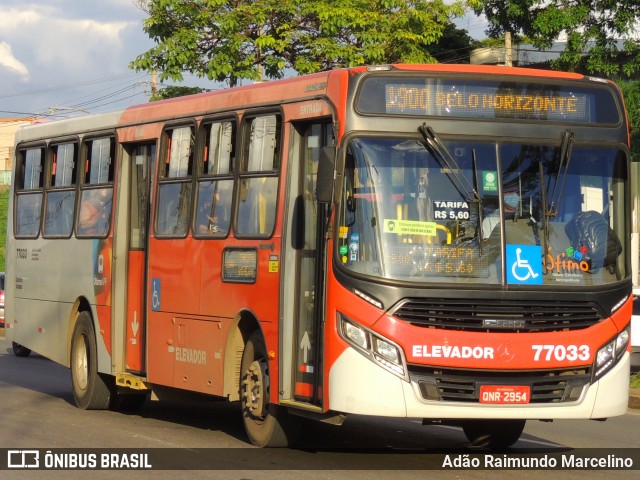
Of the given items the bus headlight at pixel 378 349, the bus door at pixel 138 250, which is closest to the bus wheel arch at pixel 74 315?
the bus door at pixel 138 250

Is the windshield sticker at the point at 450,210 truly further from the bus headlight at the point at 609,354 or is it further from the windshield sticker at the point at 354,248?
the bus headlight at the point at 609,354

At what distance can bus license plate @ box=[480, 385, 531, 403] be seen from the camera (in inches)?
388

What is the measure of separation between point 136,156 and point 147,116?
2.21ft

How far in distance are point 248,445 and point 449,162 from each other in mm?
3381

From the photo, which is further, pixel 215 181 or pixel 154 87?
pixel 154 87

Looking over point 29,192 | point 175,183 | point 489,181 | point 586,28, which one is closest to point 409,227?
point 489,181

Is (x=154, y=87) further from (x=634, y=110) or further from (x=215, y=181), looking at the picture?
(x=215, y=181)

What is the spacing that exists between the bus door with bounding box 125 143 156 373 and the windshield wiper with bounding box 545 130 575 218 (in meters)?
5.22

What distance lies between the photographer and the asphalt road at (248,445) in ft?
33.2

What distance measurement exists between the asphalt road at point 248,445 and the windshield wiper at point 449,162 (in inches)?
85.8

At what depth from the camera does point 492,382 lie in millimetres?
9883

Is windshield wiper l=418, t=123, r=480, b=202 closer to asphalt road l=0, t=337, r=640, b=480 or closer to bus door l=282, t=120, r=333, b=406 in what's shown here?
bus door l=282, t=120, r=333, b=406

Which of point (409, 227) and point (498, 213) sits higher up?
point (498, 213)

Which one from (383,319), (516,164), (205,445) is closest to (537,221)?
(516,164)
